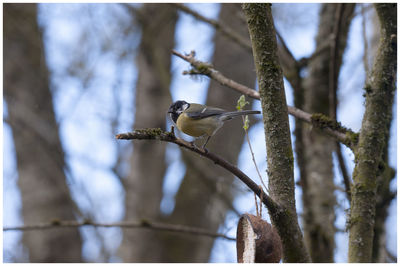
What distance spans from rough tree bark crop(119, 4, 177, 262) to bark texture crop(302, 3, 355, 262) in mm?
2735

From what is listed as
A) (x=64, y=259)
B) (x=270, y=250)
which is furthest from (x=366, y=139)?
(x=64, y=259)

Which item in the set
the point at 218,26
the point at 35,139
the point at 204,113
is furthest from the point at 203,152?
the point at 35,139

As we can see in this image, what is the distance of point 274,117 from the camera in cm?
209

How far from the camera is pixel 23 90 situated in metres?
7.25

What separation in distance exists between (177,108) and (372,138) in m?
1.55

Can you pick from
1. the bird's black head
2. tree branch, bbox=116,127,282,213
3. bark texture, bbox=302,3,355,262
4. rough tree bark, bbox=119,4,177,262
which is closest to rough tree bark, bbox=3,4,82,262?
rough tree bark, bbox=119,4,177,262

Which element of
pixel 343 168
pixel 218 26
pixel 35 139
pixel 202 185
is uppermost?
pixel 218 26

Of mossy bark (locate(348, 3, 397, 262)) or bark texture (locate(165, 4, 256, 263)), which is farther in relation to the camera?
bark texture (locate(165, 4, 256, 263))

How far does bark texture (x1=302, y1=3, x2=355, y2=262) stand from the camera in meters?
3.70

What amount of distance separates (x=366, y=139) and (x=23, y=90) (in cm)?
632

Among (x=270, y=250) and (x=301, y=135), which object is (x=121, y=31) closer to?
(x=301, y=135)

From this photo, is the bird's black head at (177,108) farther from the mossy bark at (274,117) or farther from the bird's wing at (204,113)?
the mossy bark at (274,117)

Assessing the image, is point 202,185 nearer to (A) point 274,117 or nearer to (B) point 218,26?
(B) point 218,26

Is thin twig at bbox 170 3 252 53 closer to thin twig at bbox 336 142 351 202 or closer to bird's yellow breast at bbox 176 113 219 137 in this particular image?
bird's yellow breast at bbox 176 113 219 137
